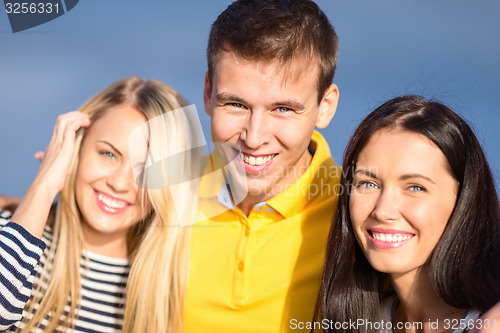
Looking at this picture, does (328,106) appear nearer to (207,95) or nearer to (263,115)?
(263,115)

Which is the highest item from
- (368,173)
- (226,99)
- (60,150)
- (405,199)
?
(226,99)

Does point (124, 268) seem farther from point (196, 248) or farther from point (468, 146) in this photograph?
point (468, 146)

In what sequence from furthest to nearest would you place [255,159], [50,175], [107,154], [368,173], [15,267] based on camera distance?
1. [107,154]
2. [50,175]
3. [255,159]
4. [15,267]
5. [368,173]

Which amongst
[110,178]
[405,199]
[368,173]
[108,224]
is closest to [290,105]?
[368,173]

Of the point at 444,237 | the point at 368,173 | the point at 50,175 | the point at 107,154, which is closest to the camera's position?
the point at 444,237

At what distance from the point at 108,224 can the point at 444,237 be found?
1.69 meters

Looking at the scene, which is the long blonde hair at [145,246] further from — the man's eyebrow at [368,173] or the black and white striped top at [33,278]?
the man's eyebrow at [368,173]

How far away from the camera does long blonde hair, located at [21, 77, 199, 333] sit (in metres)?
2.90

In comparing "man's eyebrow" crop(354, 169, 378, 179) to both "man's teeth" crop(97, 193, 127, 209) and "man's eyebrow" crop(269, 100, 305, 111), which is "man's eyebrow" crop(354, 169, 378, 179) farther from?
"man's teeth" crop(97, 193, 127, 209)

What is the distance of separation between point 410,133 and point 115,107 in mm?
1633

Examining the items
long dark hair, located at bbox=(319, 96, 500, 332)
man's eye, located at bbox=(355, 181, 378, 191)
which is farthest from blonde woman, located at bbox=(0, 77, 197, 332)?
man's eye, located at bbox=(355, 181, 378, 191)

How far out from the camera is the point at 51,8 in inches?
153

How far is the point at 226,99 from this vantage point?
8.91 feet

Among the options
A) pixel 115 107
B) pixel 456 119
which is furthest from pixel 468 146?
pixel 115 107
